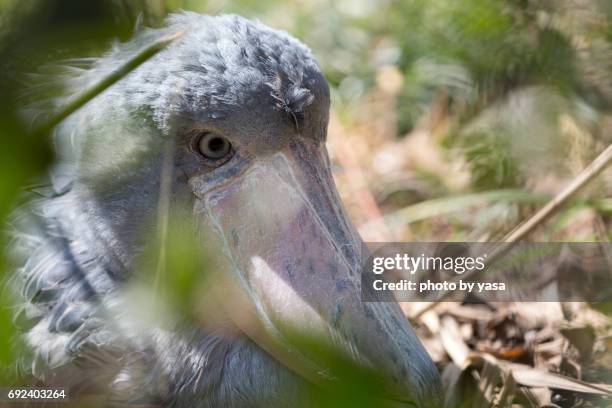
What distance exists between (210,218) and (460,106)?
1.51 metres

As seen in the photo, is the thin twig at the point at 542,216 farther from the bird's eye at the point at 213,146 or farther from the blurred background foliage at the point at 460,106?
the bird's eye at the point at 213,146

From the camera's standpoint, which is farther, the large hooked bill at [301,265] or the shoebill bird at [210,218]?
the shoebill bird at [210,218]

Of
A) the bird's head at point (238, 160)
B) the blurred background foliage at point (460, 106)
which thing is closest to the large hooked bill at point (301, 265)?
the bird's head at point (238, 160)

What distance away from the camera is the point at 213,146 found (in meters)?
1.63

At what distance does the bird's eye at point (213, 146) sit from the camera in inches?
63.9

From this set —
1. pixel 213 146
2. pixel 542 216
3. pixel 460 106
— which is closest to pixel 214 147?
pixel 213 146

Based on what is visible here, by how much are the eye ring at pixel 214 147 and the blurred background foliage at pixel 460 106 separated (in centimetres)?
26

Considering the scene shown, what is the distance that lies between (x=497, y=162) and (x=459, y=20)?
0.46 m

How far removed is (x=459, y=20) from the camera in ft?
8.05

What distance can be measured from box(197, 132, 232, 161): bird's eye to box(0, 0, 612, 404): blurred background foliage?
26cm

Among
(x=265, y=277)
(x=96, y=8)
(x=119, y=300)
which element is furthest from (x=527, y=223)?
(x=96, y=8)

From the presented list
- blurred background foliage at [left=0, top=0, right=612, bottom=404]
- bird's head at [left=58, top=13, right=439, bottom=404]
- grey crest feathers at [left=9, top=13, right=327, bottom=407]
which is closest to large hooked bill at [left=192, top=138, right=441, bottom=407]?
bird's head at [left=58, top=13, right=439, bottom=404]

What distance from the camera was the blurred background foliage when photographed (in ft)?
7.54

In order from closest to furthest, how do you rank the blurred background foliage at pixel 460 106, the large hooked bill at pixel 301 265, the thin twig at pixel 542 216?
the large hooked bill at pixel 301 265 < the thin twig at pixel 542 216 < the blurred background foliage at pixel 460 106
